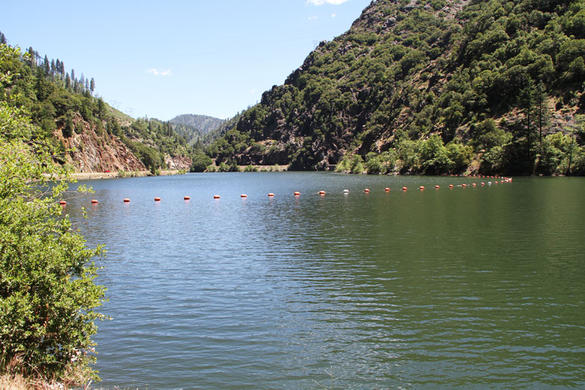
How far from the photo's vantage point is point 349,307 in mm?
18297

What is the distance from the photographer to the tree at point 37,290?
9953 millimetres

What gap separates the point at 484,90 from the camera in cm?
14625

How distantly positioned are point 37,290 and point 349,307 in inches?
475

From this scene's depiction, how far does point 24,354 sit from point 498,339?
47.1 ft

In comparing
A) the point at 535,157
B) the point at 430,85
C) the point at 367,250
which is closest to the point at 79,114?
the point at 430,85

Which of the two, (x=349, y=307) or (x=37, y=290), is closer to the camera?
(x=37, y=290)

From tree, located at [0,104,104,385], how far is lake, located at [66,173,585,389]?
183 centimetres

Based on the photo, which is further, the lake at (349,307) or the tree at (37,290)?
the lake at (349,307)

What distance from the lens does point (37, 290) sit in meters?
10.4

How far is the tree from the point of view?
32.7 ft

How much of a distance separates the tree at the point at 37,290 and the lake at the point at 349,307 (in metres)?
1.83

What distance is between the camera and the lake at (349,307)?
12562mm

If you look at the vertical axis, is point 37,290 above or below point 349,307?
above

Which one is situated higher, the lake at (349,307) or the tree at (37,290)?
the tree at (37,290)
